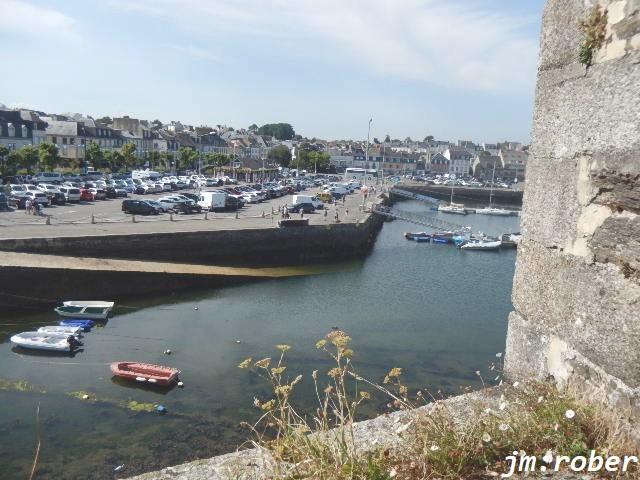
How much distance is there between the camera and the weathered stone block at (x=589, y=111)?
1793 mm

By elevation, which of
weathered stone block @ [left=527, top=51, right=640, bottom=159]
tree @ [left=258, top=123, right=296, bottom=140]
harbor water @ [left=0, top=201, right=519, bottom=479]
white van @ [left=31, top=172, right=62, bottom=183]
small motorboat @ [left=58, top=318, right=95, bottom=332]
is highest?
tree @ [left=258, top=123, right=296, bottom=140]

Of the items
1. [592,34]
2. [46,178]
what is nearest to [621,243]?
[592,34]

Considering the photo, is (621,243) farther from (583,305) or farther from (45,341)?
(45,341)

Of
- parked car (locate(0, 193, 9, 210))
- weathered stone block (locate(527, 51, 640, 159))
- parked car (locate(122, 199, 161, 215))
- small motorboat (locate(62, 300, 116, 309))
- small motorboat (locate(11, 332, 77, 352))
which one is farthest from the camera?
parked car (locate(122, 199, 161, 215))

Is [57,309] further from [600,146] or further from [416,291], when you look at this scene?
[600,146]

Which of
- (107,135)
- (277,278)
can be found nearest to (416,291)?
(277,278)

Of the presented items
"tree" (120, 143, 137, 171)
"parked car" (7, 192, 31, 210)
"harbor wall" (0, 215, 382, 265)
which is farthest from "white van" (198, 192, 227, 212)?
"tree" (120, 143, 137, 171)

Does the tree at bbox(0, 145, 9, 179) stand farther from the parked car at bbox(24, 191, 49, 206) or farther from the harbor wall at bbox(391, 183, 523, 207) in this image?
the harbor wall at bbox(391, 183, 523, 207)

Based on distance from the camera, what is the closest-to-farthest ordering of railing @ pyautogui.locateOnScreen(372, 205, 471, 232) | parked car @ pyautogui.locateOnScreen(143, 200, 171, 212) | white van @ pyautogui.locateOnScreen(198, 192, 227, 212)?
parked car @ pyautogui.locateOnScreen(143, 200, 171, 212) < white van @ pyautogui.locateOnScreen(198, 192, 227, 212) < railing @ pyautogui.locateOnScreen(372, 205, 471, 232)

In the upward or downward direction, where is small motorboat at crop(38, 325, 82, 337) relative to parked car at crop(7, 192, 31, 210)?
downward

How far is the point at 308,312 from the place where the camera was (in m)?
22.4

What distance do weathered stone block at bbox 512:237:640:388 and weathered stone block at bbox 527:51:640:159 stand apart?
44cm

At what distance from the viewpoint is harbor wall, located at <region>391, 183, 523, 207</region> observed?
3314 inches

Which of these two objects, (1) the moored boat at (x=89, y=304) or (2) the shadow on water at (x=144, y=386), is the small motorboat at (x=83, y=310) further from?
(2) the shadow on water at (x=144, y=386)
